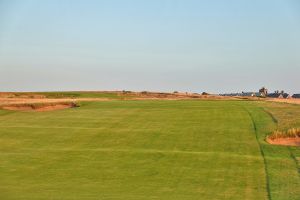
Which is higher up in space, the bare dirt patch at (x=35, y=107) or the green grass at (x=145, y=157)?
the bare dirt patch at (x=35, y=107)

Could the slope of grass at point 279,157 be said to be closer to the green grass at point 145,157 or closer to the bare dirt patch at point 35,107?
the green grass at point 145,157

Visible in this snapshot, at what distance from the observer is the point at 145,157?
81.1 feet

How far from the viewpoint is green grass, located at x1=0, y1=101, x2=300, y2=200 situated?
61.6 feet

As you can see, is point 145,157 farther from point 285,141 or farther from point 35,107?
point 35,107

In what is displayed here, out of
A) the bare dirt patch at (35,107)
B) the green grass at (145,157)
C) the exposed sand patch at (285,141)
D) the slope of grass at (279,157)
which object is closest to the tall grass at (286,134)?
the exposed sand patch at (285,141)

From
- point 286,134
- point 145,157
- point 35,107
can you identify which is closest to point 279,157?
point 286,134

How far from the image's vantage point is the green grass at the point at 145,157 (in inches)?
739

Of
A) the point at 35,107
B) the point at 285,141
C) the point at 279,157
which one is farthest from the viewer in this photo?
the point at 35,107

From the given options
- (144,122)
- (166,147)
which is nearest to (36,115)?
(144,122)

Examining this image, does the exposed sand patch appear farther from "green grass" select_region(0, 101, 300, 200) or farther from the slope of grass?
"green grass" select_region(0, 101, 300, 200)

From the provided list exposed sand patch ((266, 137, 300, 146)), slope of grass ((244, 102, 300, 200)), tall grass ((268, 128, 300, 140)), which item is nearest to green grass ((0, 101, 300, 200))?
slope of grass ((244, 102, 300, 200))

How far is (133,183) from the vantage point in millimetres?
19906

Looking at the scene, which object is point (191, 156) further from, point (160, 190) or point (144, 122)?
point (144, 122)

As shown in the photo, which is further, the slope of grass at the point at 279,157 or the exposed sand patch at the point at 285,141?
the exposed sand patch at the point at 285,141
